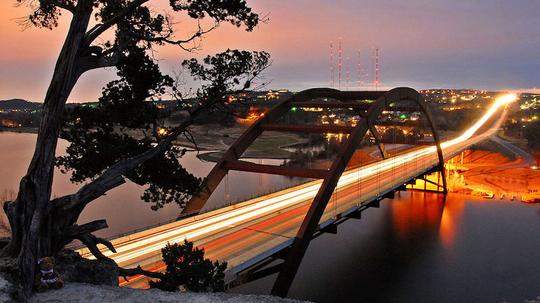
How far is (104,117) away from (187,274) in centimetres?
529

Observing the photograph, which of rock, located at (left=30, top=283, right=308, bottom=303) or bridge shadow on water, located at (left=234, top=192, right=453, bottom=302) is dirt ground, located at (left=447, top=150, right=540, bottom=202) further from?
rock, located at (left=30, top=283, right=308, bottom=303)

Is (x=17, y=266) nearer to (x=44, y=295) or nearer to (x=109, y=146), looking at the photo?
(x=44, y=295)

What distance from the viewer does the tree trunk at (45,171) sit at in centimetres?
1016

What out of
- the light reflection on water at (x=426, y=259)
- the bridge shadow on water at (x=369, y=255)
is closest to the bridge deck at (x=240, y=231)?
the bridge shadow on water at (x=369, y=255)

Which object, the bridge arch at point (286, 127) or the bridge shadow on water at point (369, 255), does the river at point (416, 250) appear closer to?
the bridge shadow on water at point (369, 255)

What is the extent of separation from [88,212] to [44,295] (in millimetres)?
31537

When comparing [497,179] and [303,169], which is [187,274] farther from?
[497,179]

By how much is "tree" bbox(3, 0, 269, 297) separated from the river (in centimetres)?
1202

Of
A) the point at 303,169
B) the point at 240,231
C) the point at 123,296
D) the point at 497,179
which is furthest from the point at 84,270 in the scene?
the point at 497,179

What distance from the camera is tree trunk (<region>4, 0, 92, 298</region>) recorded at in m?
10.2

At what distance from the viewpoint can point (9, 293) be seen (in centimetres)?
875

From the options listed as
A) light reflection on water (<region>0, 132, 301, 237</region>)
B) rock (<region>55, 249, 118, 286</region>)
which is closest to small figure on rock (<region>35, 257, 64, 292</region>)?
rock (<region>55, 249, 118, 286</region>)

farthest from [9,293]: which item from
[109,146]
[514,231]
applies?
[514,231]

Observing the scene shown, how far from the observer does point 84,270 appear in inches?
447
